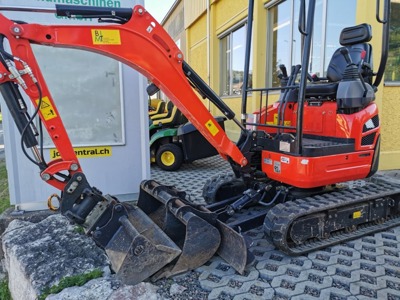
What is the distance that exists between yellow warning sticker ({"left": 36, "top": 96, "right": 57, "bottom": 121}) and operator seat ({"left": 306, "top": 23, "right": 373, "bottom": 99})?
2.86 meters

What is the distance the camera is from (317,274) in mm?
2990

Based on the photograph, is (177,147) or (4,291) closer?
(4,291)

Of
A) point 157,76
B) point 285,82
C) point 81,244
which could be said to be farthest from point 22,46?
point 285,82

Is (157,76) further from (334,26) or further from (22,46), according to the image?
(334,26)

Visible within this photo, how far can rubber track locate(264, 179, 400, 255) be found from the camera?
3.18 metres

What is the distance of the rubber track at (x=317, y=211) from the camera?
125 inches

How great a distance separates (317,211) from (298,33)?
5055 millimetres

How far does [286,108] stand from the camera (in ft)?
13.9

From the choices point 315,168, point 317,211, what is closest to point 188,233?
point 317,211

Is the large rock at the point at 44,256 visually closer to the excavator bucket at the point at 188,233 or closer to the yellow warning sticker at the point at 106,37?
the excavator bucket at the point at 188,233

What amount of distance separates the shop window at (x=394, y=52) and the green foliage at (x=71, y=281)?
18.2 ft

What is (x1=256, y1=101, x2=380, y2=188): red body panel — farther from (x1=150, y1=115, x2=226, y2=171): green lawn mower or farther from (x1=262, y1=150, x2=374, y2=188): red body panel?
(x1=150, y1=115, x2=226, y2=171): green lawn mower

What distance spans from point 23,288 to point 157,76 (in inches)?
89.2

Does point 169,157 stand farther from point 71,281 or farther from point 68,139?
point 71,281
